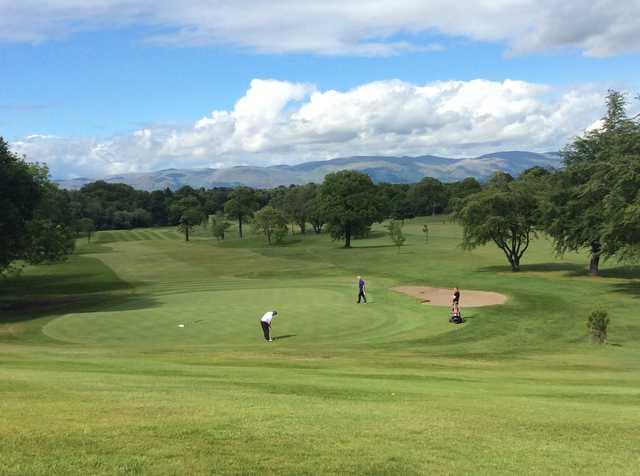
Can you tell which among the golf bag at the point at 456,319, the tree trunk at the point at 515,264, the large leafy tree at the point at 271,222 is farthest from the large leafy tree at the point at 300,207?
the golf bag at the point at 456,319

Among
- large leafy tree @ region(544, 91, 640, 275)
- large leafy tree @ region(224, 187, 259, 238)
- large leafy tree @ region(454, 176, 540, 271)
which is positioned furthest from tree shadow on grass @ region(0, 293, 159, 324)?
large leafy tree @ region(224, 187, 259, 238)

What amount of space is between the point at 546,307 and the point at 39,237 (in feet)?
153

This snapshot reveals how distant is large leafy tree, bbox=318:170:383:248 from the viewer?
340 ft

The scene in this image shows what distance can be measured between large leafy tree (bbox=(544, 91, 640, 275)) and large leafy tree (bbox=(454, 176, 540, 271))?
13.4 feet

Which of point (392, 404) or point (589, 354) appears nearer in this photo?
point (392, 404)

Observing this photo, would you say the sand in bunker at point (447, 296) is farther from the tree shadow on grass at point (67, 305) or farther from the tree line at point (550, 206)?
the tree shadow on grass at point (67, 305)

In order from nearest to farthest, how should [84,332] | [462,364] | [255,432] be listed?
[255,432]
[462,364]
[84,332]

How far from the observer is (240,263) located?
302 ft

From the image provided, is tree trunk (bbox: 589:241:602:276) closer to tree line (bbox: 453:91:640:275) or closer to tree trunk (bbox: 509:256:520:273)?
tree line (bbox: 453:91:640:275)

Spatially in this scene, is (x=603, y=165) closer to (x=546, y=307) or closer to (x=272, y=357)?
(x=546, y=307)

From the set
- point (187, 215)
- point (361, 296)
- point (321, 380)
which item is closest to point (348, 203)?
point (187, 215)

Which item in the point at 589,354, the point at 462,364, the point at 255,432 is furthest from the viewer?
the point at 589,354

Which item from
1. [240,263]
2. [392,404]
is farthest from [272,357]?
[240,263]

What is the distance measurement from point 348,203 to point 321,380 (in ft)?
280
